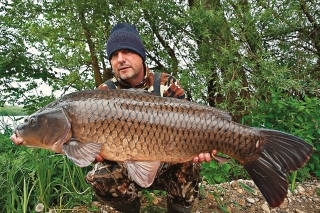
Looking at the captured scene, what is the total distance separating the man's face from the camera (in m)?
2.29

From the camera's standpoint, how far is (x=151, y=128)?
5.91ft

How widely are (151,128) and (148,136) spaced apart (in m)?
0.04

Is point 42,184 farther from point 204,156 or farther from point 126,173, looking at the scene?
point 204,156

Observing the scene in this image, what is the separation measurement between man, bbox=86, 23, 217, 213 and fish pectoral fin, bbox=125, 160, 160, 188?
0.46m

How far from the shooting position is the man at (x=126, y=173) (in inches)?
87.4

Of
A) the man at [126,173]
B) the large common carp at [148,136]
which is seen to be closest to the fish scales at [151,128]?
the large common carp at [148,136]

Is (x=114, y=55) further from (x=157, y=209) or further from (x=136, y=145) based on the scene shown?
(x=157, y=209)

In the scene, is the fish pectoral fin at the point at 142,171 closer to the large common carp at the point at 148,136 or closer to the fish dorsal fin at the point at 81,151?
the large common carp at the point at 148,136

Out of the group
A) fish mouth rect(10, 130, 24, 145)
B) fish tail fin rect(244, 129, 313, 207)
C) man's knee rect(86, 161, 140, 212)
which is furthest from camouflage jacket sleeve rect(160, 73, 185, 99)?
fish mouth rect(10, 130, 24, 145)

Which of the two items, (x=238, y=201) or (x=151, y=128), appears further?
(x=238, y=201)

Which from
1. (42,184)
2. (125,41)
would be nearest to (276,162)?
(125,41)

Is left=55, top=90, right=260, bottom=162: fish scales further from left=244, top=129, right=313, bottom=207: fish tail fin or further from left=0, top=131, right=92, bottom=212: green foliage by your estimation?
left=0, top=131, right=92, bottom=212: green foliage

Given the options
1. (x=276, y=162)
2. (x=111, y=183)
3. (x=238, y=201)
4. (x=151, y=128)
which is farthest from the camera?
(x=238, y=201)

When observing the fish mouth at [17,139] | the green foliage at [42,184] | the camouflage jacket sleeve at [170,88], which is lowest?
the green foliage at [42,184]
